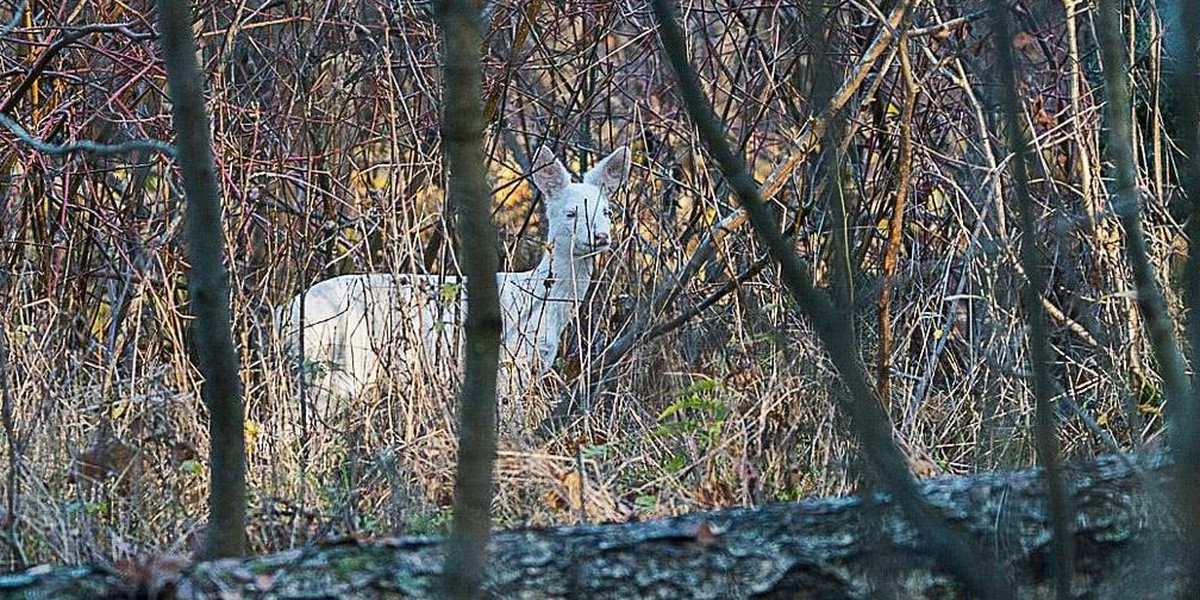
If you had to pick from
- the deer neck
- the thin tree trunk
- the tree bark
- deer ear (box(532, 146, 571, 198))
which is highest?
deer ear (box(532, 146, 571, 198))

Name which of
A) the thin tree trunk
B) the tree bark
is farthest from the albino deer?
the thin tree trunk

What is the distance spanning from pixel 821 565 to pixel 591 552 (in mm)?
421

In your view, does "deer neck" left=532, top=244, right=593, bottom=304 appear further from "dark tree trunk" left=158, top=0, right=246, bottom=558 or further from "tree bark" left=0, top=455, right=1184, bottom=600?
"tree bark" left=0, top=455, right=1184, bottom=600

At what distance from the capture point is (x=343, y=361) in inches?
210

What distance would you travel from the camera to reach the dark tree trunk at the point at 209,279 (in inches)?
98.2

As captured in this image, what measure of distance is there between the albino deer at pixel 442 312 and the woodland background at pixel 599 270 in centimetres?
13

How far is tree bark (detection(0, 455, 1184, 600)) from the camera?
8.07 ft

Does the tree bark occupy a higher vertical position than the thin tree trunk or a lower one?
lower

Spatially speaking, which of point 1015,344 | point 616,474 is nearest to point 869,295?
point 1015,344

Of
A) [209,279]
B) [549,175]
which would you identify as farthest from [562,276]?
[209,279]

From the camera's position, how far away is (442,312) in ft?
16.0

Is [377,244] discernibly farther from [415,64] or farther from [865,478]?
[865,478]

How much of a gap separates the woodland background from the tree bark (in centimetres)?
95

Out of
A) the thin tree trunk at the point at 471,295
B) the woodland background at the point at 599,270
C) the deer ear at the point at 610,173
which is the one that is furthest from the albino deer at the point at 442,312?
the thin tree trunk at the point at 471,295
